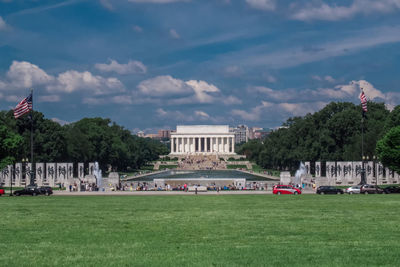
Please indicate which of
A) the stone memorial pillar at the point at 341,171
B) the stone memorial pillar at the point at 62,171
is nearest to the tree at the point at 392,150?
the stone memorial pillar at the point at 341,171

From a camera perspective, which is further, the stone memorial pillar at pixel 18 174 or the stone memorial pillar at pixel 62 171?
the stone memorial pillar at pixel 62 171

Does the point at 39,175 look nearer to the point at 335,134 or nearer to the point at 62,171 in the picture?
the point at 62,171

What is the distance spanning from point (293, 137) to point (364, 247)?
289 ft

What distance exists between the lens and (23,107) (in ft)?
165

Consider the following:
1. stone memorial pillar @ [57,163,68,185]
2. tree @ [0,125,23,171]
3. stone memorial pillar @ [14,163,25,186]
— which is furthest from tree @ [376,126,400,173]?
stone memorial pillar @ [14,163,25,186]

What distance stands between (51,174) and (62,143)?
18443 millimetres

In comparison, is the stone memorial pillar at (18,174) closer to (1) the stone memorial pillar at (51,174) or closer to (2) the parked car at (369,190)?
(1) the stone memorial pillar at (51,174)

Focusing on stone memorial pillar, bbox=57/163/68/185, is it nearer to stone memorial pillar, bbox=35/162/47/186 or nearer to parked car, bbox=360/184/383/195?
stone memorial pillar, bbox=35/162/47/186

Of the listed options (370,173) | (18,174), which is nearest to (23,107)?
(18,174)

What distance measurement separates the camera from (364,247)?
15.6m

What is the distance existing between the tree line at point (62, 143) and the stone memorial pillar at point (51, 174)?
3.80 meters

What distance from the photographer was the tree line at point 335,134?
257 ft

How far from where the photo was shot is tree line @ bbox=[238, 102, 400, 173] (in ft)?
257

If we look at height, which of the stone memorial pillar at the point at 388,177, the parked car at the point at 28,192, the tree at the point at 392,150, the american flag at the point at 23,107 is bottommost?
the parked car at the point at 28,192
